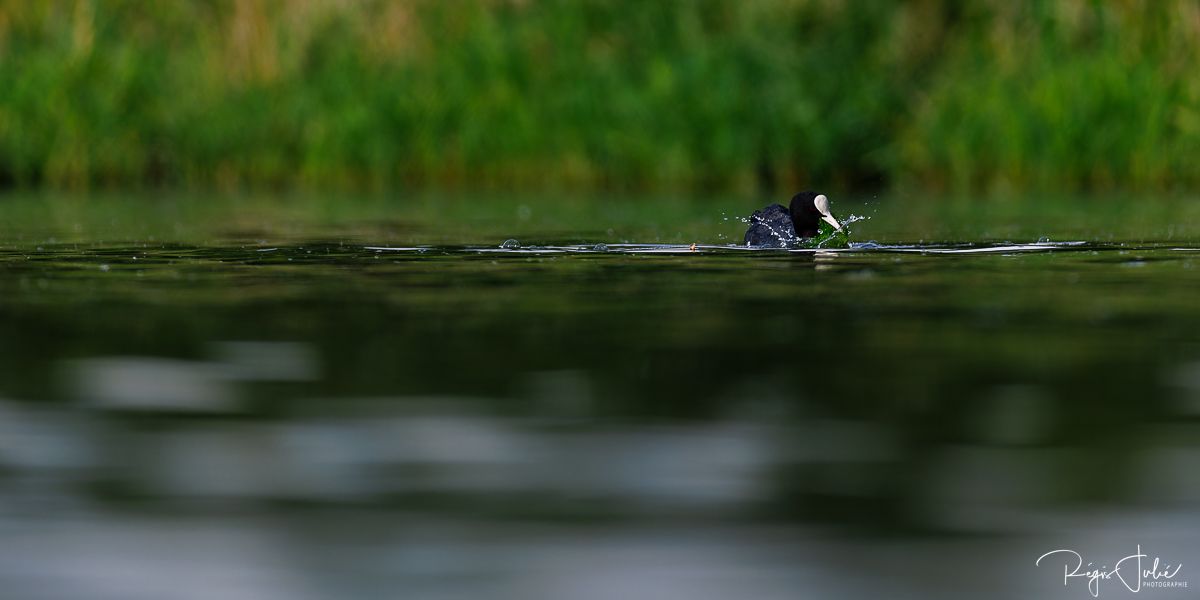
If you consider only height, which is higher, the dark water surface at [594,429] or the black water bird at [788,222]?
the black water bird at [788,222]

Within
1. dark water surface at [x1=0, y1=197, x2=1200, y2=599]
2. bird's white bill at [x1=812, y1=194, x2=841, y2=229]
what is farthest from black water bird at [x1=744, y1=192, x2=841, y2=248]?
dark water surface at [x1=0, y1=197, x2=1200, y2=599]

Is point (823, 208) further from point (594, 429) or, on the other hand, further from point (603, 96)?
point (603, 96)

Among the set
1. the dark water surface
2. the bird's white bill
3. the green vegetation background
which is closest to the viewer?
the dark water surface

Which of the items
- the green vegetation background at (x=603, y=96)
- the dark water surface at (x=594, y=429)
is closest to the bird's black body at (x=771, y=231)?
the dark water surface at (x=594, y=429)

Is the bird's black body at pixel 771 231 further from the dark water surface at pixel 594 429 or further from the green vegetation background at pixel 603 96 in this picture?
Answer: the green vegetation background at pixel 603 96

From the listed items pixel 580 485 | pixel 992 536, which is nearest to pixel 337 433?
pixel 580 485

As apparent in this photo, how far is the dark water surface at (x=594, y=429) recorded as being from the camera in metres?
4.20

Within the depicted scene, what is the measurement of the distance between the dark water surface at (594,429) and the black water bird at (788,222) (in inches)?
71.4

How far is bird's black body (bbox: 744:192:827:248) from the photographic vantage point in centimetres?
1270

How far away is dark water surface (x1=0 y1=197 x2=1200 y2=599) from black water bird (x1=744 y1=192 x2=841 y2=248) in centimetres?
181

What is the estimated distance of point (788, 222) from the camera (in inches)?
504

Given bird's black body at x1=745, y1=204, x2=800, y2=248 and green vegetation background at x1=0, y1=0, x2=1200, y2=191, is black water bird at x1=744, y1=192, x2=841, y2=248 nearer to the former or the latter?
bird's black body at x1=745, y1=204, x2=800, y2=248

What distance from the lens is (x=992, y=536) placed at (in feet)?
14.4

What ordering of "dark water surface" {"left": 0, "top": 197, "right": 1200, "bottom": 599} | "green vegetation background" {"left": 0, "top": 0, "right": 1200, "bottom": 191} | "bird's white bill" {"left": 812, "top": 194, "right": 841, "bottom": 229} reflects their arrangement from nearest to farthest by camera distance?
"dark water surface" {"left": 0, "top": 197, "right": 1200, "bottom": 599}, "bird's white bill" {"left": 812, "top": 194, "right": 841, "bottom": 229}, "green vegetation background" {"left": 0, "top": 0, "right": 1200, "bottom": 191}
